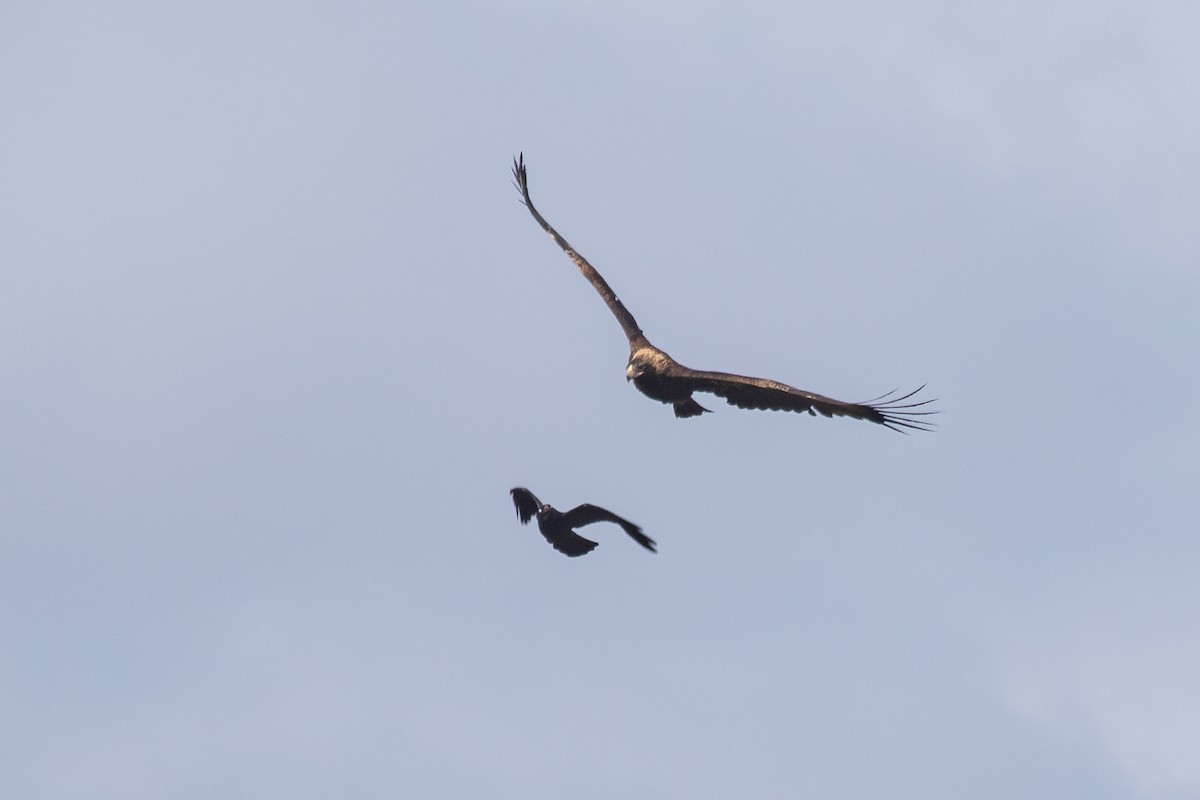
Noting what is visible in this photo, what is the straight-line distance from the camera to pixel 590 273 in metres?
33.0

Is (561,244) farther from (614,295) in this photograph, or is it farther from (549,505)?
(549,505)

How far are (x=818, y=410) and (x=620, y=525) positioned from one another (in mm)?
2993

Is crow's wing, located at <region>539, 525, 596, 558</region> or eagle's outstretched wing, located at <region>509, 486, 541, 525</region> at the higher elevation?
eagle's outstretched wing, located at <region>509, 486, 541, 525</region>

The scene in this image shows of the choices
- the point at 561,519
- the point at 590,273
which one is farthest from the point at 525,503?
the point at 590,273

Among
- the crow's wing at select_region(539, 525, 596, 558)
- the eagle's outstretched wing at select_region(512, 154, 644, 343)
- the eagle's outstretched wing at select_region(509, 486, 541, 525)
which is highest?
the eagle's outstretched wing at select_region(512, 154, 644, 343)

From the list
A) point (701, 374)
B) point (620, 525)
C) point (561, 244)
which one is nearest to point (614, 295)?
point (561, 244)

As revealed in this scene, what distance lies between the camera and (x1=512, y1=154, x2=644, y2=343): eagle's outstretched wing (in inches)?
1220

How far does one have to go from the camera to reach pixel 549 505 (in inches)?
1075

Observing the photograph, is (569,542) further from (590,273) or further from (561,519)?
(590,273)

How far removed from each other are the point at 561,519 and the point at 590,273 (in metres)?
6.90

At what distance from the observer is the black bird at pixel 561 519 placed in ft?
87.9

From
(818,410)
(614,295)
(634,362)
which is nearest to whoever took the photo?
(818,410)

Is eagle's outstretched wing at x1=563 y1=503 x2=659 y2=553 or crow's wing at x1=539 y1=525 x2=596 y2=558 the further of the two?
crow's wing at x1=539 y1=525 x2=596 y2=558

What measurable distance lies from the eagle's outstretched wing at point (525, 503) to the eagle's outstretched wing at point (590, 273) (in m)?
3.73
